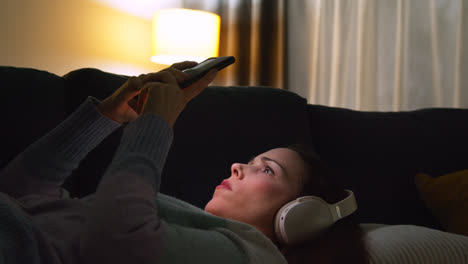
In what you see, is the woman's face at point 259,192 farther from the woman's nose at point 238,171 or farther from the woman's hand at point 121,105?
the woman's hand at point 121,105

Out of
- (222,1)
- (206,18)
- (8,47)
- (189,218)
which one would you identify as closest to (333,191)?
(189,218)

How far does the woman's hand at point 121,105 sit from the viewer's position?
904mm

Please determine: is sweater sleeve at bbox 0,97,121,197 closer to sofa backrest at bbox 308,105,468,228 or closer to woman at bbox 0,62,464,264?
woman at bbox 0,62,464,264

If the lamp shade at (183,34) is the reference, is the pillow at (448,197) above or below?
below

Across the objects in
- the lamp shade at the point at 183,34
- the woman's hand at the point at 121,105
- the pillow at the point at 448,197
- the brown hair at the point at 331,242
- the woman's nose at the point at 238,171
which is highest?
the lamp shade at the point at 183,34

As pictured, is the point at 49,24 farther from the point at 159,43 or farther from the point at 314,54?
the point at 314,54

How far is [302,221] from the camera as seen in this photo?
0.84m

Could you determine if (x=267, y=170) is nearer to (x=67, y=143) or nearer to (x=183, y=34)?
(x=67, y=143)

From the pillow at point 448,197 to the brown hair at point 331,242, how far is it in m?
0.51

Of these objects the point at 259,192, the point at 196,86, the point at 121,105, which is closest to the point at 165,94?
the point at 196,86

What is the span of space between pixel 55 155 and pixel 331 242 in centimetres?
61

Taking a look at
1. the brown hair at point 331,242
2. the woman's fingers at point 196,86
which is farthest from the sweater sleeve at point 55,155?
the brown hair at point 331,242

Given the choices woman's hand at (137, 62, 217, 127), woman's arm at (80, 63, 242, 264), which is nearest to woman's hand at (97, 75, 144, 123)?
woman's hand at (137, 62, 217, 127)

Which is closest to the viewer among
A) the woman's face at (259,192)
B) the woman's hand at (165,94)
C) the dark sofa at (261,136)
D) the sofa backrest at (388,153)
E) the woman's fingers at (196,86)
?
the woman's hand at (165,94)
